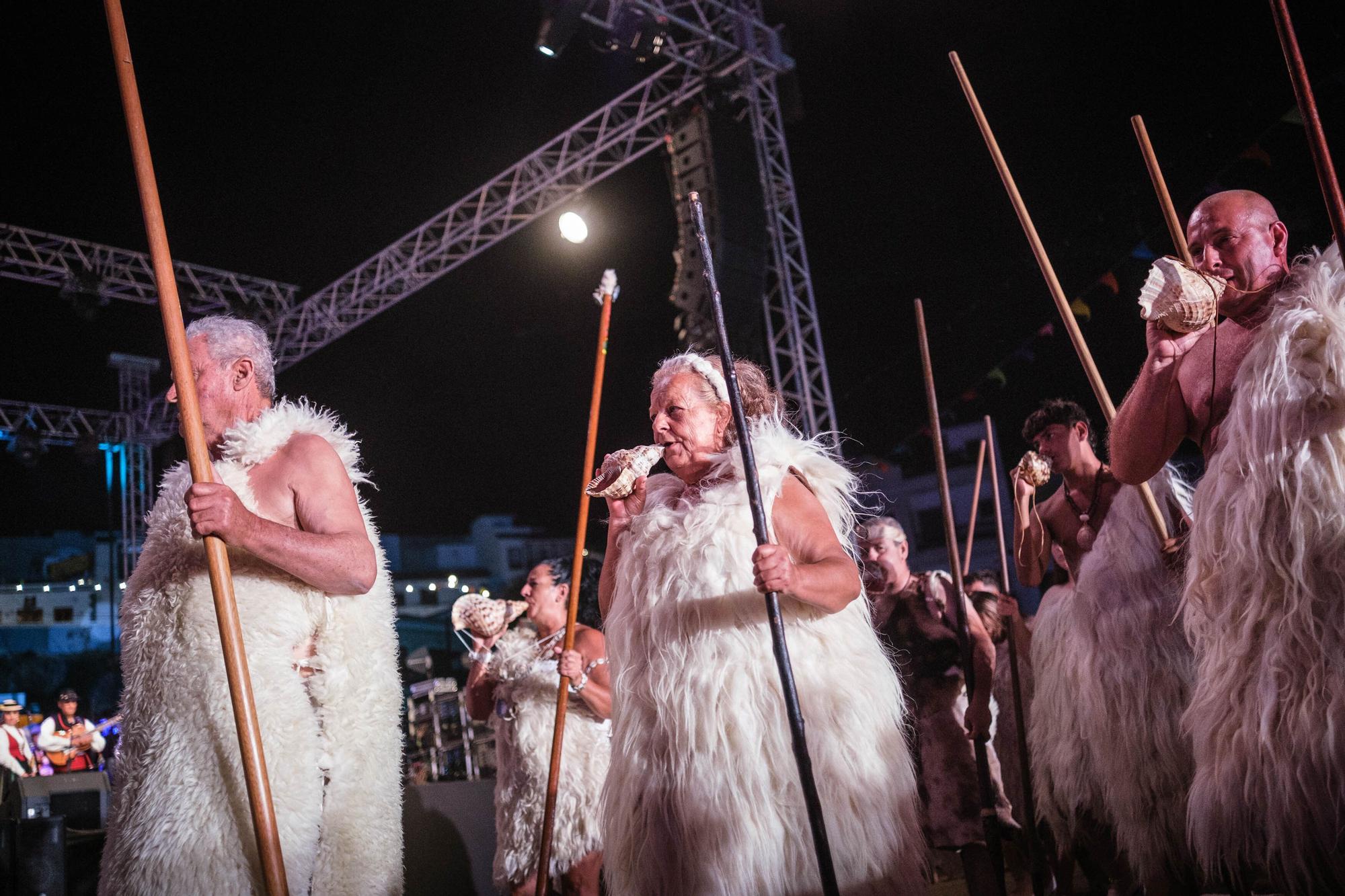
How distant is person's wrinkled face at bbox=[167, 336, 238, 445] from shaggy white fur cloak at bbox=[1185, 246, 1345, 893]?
226 cm

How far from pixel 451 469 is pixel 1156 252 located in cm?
1290

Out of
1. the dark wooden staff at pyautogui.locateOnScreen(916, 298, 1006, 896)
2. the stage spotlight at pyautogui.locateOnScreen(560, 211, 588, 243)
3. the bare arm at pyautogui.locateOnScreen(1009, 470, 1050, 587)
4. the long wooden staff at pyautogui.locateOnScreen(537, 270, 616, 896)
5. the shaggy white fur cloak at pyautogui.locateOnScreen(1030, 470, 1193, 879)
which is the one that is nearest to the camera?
the long wooden staff at pyautogui.locateOnScreen(537, 270, 616, 896)

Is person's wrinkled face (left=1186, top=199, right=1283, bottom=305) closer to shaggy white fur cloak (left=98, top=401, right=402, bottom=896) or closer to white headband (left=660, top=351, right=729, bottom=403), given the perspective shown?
white headband (left=660, top=351, right=729, bottom=403)

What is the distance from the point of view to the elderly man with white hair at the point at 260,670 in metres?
1.71

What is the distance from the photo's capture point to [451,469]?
56.2 ft

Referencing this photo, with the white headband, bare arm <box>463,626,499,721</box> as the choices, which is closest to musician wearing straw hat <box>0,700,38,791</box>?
bare arm <box>463,626,499,721</box>

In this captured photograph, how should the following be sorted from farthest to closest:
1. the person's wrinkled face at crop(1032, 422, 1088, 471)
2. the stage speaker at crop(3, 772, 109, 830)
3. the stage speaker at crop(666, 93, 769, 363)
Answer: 1. the stage speaker at crop(666, 93, 769, 363)
2. the stage speaker at crop(3, 772, 109, 830)
3. the person's wrinkled face at crop(1032, 422, 1088, 471)

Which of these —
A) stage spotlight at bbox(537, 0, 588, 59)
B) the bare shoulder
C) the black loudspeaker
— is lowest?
the black loudspeaker

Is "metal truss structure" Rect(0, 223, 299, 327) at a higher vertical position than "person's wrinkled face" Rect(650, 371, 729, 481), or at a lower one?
higher

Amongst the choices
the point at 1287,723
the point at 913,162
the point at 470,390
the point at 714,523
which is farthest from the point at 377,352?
the point at 1287,723

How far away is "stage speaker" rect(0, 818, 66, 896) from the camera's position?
4578mm

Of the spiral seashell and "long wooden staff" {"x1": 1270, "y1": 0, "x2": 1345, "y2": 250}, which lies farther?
the spiral seashell

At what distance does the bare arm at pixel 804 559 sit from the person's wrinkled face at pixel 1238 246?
1.02m

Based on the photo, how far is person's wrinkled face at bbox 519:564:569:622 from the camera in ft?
14.1
